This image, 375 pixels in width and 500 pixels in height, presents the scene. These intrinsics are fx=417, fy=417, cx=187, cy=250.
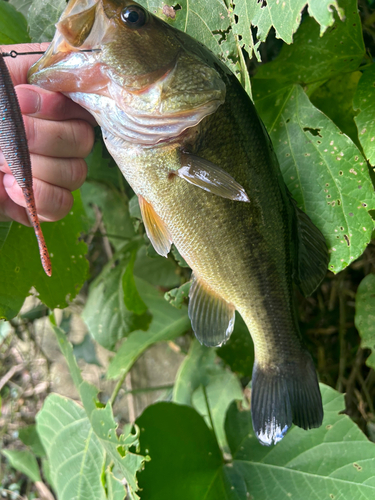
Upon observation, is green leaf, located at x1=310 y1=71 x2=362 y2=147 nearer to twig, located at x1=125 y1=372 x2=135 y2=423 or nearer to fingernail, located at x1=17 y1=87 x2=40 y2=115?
fingernail, located at x1=17 y1=87 x2=40 y2=115

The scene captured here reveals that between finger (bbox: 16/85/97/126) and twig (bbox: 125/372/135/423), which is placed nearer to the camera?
finger (bbox: 16/85/97/126)

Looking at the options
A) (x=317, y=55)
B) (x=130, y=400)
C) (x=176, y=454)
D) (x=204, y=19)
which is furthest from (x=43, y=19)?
(x=130, y=400)

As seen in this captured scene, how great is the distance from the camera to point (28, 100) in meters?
0.74

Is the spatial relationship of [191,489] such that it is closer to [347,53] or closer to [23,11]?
[347,53]

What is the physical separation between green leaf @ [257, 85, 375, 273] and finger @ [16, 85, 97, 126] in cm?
51

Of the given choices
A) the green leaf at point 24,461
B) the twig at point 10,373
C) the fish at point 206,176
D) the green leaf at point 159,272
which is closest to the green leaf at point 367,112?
the fish at point 206,176

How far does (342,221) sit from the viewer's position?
3.13 feet

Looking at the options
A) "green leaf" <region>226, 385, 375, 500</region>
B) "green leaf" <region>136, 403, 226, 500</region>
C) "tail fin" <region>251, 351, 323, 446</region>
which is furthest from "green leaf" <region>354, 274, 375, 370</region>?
"green leaf" <region>136, 403, 226, 500</region>

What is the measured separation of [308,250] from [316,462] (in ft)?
2.11

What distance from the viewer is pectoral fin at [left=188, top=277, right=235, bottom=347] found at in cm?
99

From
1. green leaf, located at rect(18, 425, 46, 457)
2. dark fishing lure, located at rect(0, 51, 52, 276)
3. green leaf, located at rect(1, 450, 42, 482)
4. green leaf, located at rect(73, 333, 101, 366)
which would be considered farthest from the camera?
green leaf, located at rect(1, 450, 42, 482)

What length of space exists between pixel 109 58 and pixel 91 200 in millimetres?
1077

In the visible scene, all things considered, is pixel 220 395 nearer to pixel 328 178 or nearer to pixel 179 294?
pixel 179 294

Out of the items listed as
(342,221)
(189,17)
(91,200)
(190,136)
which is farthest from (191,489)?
(189,17)
